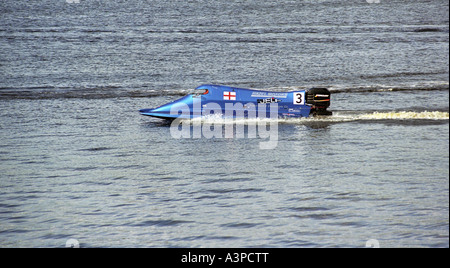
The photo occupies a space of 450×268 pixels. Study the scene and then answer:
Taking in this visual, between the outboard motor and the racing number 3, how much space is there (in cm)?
20

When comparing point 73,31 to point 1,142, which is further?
point 73,31

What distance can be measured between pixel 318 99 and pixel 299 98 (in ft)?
2.94

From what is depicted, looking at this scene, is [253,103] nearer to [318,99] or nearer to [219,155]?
[318,99]

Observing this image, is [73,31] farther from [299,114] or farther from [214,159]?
[214,159]

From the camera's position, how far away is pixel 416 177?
A: 1861 cm

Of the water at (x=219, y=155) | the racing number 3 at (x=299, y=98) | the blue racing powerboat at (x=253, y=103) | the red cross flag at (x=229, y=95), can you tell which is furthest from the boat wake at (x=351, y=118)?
the red cross flag at (x=229, y=95)

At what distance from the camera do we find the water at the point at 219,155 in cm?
1530

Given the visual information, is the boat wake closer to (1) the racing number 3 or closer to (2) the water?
(2) the water

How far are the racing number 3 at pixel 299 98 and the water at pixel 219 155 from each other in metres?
0.98

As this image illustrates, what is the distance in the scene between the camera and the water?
15.3 meters

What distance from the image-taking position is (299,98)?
29.8 m

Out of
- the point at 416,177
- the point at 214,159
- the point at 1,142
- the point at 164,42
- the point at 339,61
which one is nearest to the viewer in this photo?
the point at 416,177

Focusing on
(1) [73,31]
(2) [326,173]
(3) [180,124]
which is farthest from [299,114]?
(1) [73,31]
